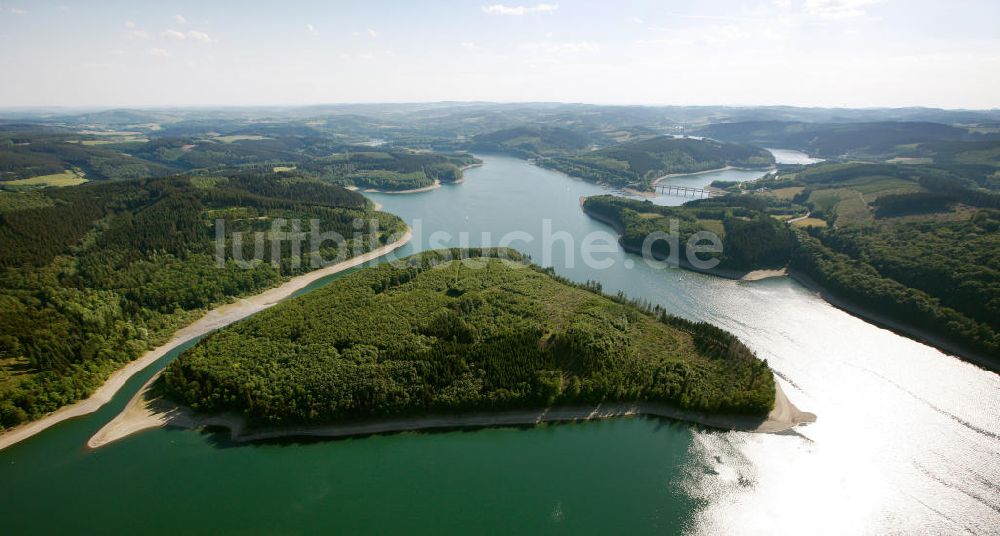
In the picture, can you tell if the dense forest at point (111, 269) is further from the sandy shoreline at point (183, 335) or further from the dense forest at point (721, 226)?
the dense forest at point (721, 226)

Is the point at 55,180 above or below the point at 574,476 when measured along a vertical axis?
above

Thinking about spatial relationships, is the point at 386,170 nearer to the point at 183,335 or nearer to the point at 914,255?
the point at 183,335

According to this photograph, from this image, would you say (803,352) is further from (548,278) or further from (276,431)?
(276,431)

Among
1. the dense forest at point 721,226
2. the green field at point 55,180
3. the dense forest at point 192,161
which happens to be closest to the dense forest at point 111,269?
the dense forest at point 721,226

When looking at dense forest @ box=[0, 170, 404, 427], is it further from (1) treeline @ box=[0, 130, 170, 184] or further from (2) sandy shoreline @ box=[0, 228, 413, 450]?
(1) treeline @ box=[0, 130, 170, 184]

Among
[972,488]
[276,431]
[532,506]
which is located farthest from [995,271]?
[276,431]

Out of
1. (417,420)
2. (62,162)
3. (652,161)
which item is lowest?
(417,420)

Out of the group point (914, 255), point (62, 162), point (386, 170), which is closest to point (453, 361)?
point (914, 255)
